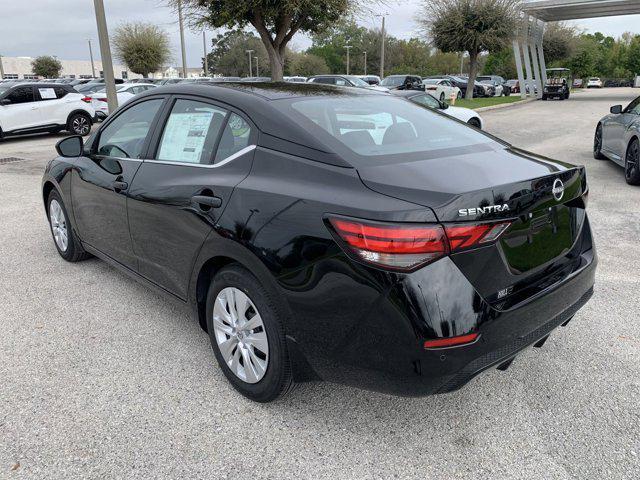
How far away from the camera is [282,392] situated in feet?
8.43

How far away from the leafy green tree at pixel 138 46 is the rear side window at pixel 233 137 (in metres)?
42.5

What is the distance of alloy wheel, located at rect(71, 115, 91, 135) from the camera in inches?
629

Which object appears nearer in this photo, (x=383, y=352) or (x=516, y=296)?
(x=383, y=352)

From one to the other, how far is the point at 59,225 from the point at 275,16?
13407 millimetres

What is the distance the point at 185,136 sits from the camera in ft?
10.2

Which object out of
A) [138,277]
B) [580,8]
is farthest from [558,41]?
[138,277]

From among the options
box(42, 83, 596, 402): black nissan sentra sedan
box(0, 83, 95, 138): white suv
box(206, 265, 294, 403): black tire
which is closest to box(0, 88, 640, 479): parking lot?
box(206, 265, 294, 403): black tire

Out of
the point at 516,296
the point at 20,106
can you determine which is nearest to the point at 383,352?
the point at 516,296

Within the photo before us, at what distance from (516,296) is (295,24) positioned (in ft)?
55.2

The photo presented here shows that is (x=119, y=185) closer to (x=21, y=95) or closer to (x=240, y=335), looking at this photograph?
(x=240, y=335)

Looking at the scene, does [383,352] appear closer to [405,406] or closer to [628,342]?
[405,406]

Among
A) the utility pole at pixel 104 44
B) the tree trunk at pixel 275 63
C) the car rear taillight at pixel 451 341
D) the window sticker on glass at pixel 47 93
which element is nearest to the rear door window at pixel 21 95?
the window sticker on glass at pixel 47 93

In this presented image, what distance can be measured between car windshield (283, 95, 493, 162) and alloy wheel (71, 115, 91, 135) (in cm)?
1500

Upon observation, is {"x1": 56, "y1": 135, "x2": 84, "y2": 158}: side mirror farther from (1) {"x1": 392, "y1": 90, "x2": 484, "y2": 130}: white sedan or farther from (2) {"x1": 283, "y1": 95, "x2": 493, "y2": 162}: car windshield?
(1) {"x1": 392, "y1": 90, "x2": 484, "y2": 130}: white sedan
